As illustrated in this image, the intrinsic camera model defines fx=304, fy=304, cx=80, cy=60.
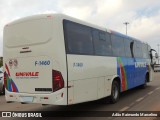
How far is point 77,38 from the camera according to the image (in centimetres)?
938

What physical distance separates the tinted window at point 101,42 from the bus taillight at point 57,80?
8.40 feet

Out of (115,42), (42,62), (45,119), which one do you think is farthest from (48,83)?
(115,42)

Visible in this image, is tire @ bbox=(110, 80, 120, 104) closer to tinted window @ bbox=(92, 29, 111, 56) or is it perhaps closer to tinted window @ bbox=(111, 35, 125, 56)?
tinted window @ bbox=(111, 35, 125, 56)

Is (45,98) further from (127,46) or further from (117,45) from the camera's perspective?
(127,46)

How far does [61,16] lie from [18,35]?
155cm

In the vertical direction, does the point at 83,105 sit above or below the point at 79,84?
below

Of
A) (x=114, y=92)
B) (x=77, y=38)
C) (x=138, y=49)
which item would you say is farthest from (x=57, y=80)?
(x=138, y=49)

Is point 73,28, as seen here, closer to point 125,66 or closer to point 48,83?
point 48,83

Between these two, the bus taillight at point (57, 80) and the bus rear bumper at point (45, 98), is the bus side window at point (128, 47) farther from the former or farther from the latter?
the bus rear bumper at point (45, 98)

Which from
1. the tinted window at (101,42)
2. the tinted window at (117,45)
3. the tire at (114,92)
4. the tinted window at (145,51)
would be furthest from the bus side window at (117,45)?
the tinted window at (145,51)

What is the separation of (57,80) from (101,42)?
3.37m

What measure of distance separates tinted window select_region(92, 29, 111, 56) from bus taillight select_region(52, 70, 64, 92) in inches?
101

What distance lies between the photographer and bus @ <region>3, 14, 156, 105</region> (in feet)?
27.8

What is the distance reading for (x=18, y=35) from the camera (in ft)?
30.4
